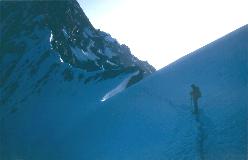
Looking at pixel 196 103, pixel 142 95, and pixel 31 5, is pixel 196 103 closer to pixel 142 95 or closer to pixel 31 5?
pixel 142 95

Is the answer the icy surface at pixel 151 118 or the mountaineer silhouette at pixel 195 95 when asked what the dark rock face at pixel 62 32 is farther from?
the mountaineer silhouette at pixel 195 95

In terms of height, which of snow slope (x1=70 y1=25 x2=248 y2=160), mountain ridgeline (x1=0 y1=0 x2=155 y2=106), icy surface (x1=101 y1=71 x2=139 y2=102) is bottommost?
snow slope (x1=70 y1=25 x2=248 y2=160)

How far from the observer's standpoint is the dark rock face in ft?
230

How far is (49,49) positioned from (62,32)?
1037cm

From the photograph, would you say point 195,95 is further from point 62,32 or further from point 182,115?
point 62,32

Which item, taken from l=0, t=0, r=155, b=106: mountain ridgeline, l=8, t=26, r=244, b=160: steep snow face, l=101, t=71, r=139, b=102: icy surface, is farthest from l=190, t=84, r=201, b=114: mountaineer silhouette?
l=0, t=0, r=155, b=106: mountain ridgeline

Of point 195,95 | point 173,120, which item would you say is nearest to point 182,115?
point 173,120

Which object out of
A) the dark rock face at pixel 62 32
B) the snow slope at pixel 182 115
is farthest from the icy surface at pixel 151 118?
the dark rock face at pixel 62 32

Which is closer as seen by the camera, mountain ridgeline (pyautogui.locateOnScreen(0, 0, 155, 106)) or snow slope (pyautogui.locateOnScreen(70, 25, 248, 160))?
snow slope (pyautogui.locateOnScreen(70, 25, 248, 160))

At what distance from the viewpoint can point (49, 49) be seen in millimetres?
67438

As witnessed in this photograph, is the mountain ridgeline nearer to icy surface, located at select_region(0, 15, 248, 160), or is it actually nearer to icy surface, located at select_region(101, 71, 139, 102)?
icy surface, located at select_region(101, 71, 139, 102)

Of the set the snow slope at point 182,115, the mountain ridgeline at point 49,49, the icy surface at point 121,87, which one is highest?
the mountain ridgeline at point 49,49

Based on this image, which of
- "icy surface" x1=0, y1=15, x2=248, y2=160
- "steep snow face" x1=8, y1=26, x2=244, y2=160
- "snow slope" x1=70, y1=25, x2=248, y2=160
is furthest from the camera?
"icy surface" x1=0, y1=15, x2=248, y2=160

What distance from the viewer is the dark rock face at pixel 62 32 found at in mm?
70250
